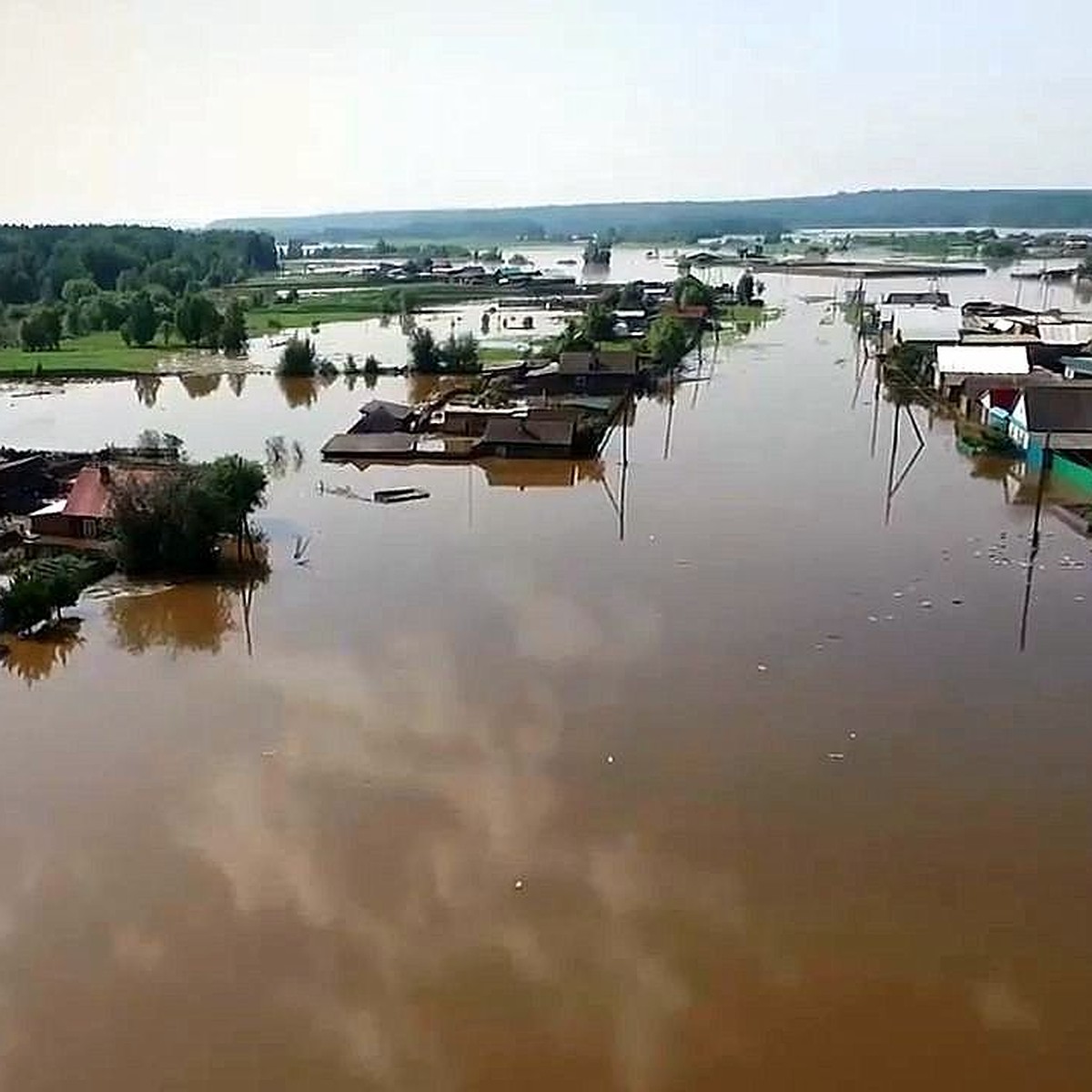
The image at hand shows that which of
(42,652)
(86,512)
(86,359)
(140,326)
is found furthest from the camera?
(140,326)

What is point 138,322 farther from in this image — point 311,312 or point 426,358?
point 426,358

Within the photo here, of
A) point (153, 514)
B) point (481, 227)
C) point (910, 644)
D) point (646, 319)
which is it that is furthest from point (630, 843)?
point (481, 227)

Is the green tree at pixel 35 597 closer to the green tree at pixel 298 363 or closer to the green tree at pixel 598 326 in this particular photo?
the green tree at pixel 298 363

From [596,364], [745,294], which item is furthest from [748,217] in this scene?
[596,364]

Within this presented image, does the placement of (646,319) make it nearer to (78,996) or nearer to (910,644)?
(910,644)

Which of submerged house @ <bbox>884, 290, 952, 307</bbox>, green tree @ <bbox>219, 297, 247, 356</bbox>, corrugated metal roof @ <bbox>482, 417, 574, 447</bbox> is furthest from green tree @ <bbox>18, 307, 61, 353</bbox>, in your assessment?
submerged house @ <bbox>884, 290, 952, 307</bbox>

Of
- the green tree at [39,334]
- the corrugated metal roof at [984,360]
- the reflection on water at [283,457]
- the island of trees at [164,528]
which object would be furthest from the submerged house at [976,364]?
the green tree at [39,334]

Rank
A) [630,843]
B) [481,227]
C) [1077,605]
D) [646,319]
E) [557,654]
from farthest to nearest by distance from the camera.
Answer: [481,227]
[646,319]
[1077,605]
[557,654]
[630,843]
